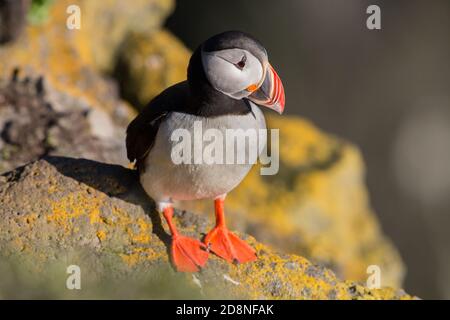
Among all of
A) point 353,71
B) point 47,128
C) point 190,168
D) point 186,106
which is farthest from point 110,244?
point 353,71

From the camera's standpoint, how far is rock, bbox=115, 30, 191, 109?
11.2m

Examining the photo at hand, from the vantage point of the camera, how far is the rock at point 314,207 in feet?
30.5

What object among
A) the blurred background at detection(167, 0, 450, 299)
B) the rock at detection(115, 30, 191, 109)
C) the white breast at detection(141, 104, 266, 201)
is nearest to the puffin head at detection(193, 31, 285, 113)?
the white breast at detection(141, 104, 266, 201)

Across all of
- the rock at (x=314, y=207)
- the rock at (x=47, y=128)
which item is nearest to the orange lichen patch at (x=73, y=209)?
the rock at (x=47, y=128)

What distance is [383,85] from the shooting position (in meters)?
14.2

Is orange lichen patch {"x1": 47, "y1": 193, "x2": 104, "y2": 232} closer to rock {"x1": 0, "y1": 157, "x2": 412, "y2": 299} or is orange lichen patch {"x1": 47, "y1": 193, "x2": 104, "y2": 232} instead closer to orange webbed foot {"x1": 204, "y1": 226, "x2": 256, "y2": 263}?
rock {"x1": 0, "y1": 157, "x2": 412, "y2": 299}

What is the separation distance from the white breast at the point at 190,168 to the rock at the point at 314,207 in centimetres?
326

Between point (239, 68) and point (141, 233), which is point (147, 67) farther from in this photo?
point (239, 68)

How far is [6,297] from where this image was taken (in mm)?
4484

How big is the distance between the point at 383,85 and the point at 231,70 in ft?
30.9

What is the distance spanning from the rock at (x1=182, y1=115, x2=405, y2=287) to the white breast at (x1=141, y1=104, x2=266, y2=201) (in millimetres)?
3260

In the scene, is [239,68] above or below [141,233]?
above

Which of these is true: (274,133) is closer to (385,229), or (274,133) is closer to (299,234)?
(299,234)

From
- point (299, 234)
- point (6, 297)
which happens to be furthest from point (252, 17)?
point (6, 297)
